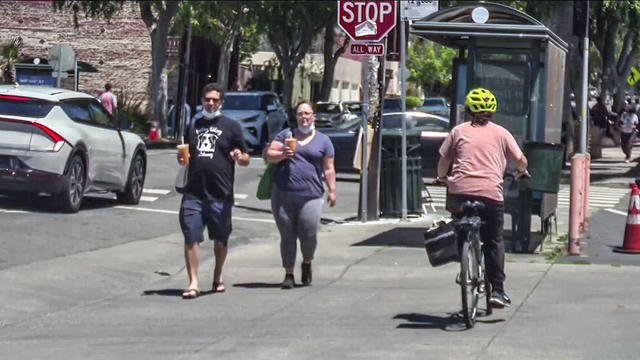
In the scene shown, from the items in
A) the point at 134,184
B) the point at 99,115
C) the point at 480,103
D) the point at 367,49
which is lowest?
the point at 134,184

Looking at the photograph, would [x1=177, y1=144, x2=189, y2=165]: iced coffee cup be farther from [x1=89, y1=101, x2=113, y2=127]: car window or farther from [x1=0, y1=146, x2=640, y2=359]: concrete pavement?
[x1=89, y1=101, x2=113, y2=127]: car window

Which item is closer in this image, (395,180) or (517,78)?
(517,78)

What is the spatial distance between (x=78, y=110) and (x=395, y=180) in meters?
4.50

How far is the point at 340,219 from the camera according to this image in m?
19.3

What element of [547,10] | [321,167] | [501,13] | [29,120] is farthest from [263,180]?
[547,10]

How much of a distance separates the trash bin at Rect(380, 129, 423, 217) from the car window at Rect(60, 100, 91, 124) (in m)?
4.14

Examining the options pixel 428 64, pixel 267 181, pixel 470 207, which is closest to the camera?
pixel 470 207

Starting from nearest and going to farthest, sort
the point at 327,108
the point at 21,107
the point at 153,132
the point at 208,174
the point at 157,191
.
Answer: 1. the point at 208,174
2. the point at 21,107
3. the point at 157,191
4. the point at 153,132
5. the point at 327,108

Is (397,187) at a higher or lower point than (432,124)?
lower

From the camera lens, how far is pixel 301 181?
39.2 feet

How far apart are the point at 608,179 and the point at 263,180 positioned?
60.8ft

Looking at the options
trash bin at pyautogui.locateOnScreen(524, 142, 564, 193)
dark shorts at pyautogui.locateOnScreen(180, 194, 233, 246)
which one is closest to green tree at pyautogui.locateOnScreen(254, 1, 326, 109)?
trash bin at pyautogui.locateOnScreen(524, 142, 564, 193)

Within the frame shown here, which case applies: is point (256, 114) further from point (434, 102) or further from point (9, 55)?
point (434, 102)

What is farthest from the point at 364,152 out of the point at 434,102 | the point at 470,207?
the point at 434,102
